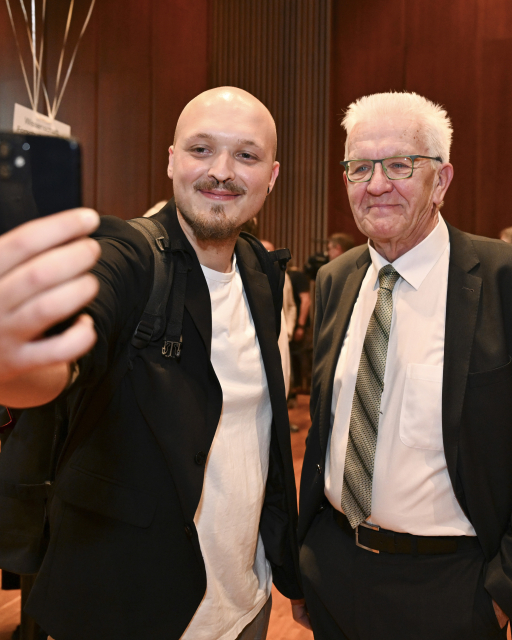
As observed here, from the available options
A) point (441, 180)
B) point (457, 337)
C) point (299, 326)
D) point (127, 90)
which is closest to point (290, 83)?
point (127, 90)

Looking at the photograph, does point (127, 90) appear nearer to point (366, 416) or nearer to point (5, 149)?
point (366, 416)

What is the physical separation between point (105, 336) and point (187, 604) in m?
0.73

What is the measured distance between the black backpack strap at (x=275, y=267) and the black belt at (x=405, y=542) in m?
0.61

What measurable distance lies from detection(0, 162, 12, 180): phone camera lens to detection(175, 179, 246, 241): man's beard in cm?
84

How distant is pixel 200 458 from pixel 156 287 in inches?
15.5

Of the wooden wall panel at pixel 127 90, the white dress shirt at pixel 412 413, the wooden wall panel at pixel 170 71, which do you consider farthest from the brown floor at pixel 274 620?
the wooden wall panel at pixel 170 71

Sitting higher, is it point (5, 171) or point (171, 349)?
point (5, 171)

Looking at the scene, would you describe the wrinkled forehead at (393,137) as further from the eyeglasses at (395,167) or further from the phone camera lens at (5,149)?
the phone camera lens at (5,149)

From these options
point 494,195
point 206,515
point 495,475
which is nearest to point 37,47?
point 206,515

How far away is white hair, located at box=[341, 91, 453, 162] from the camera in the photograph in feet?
5.03

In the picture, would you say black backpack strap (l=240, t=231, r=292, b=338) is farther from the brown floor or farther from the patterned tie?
the brown floor

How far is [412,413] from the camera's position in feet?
4.63

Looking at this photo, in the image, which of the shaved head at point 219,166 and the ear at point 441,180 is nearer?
the shaved head at point 219,166

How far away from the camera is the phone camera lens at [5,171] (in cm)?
56
